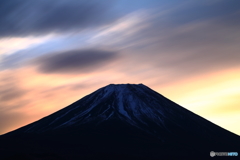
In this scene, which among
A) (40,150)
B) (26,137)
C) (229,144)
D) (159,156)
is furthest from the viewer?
(229,144)

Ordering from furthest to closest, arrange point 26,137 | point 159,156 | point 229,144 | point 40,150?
1. point 229,144
2. point 26,137
3. point 159,156
4. point 40,150

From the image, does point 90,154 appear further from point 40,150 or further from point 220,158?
point 220,158

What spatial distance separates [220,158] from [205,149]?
7.33 m

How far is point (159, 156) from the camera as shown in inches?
6260

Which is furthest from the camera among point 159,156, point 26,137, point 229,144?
point 229,144

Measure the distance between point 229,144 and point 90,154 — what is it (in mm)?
71762

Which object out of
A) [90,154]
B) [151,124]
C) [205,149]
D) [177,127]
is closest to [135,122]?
[151,124]

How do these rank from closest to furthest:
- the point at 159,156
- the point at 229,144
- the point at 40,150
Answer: the point at 40,150
the point at 159,156
the point at 229,144

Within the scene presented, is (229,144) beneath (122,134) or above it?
beneath

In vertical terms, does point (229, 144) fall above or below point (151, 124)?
below

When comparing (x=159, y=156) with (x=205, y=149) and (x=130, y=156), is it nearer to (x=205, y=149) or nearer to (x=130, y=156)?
(x=130, y=156)

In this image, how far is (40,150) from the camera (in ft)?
484

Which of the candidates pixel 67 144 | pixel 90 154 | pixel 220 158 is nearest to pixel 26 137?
pixel 67 144

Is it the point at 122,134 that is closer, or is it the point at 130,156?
the point at 130,156
